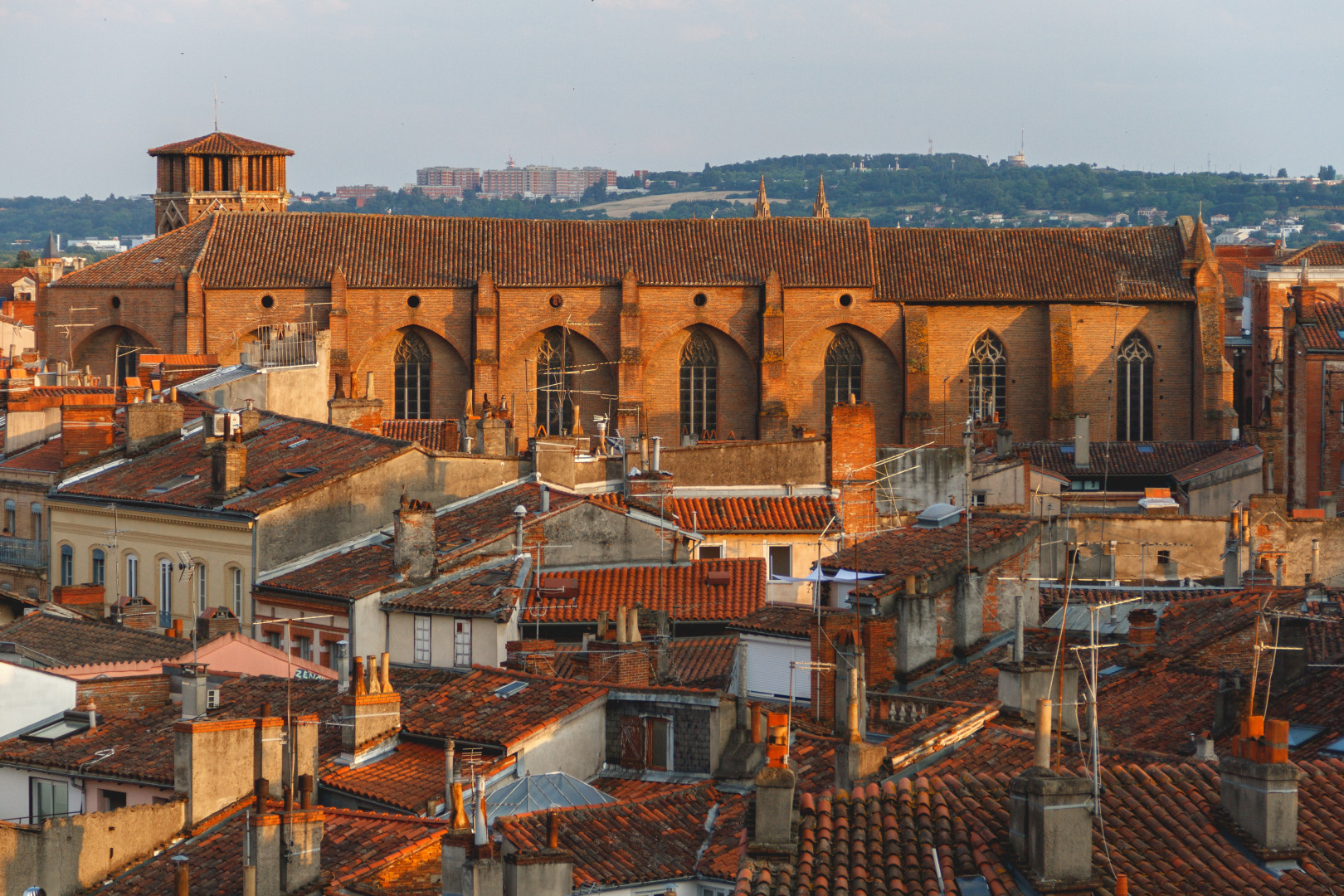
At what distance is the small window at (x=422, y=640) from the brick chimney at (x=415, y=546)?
1.20 metres

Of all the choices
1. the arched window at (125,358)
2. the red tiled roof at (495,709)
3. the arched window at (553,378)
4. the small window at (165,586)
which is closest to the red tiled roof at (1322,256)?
the arched window at (553,378)

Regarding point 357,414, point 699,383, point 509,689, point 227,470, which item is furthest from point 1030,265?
point 509,689

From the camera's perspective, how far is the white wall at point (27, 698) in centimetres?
2527

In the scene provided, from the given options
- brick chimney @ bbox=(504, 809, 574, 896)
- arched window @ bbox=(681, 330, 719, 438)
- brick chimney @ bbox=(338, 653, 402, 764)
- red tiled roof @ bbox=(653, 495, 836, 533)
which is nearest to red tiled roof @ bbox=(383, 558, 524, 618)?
red tiled roof @ bbox=(653, 495, 836, 533)

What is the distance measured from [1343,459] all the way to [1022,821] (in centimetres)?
5179

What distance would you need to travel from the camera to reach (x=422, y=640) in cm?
3203

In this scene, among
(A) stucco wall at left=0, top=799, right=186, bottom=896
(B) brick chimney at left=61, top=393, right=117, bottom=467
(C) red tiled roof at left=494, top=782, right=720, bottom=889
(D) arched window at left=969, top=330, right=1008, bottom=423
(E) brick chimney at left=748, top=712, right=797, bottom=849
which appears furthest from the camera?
(D) arched window at left=969, top=330, right=1008, bottom=423

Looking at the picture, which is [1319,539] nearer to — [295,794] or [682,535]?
[682,535]

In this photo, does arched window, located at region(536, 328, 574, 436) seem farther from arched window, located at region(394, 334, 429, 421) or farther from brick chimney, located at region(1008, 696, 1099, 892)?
brick chimney, located at region(1008, 696, 1099, 892)

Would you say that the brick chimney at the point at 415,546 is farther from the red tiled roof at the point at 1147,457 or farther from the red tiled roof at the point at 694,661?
the red tiled roof at the point at 1147,457

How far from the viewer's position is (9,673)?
25.2 metres

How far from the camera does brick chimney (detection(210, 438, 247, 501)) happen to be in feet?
127

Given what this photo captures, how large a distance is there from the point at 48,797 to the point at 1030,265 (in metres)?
55.3

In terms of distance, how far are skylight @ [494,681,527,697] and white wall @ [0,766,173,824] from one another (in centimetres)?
355
